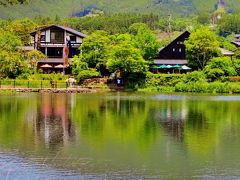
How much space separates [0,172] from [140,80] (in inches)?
1477

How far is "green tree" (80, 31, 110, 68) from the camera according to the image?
50.8 metres

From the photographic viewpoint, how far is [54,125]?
68.4ft

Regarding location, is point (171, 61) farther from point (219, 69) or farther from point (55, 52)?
point (55, 52)

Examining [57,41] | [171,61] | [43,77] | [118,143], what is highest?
[57,41]

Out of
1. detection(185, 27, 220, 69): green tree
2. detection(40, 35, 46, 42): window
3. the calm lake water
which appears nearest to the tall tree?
detection(185, 27, 220, 69): green tree

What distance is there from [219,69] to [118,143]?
33.5m

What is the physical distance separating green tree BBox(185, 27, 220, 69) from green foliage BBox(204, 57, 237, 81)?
1709 millimetres

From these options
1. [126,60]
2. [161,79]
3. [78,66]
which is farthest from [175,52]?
[78,66]

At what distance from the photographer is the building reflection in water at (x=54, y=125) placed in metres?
16.9

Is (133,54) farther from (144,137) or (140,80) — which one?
(144,137)

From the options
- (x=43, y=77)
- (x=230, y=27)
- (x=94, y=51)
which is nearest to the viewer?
(x=43, y=77)

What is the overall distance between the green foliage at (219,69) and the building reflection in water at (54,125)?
21.7m

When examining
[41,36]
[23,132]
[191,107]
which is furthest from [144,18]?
[23,132]

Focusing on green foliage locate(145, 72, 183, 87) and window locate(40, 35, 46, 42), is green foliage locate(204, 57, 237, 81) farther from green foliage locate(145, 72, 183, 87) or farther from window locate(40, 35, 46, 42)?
window locate(40, 35, 46, 42)
